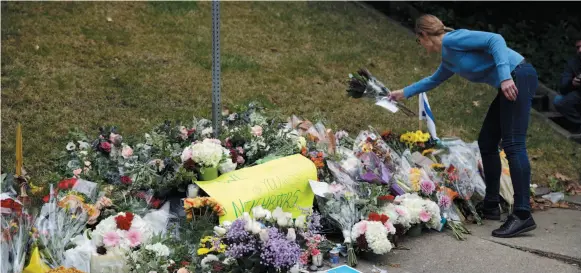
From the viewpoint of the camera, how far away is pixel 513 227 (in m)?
4.47

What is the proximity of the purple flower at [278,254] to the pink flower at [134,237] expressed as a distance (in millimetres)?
694

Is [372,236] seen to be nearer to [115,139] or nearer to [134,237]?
[134,237]

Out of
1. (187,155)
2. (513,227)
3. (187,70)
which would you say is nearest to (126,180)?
(187,155)

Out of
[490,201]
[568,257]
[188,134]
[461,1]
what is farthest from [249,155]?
[461,1]

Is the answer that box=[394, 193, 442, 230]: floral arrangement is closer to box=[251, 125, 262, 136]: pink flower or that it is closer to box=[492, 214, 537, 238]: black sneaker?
box=[492, 214, 537, 238]: black sneaker

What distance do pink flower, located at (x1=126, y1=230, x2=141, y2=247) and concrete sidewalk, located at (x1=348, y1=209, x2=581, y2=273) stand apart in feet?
3.93

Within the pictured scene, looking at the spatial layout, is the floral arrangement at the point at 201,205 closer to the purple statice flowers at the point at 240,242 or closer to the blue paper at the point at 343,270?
the purple statice flowers at the point at 240,242

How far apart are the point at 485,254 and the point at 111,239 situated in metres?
2.10

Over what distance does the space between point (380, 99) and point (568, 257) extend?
5.43 feet

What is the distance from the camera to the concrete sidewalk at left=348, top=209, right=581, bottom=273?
394cm

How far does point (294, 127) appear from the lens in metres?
5.28

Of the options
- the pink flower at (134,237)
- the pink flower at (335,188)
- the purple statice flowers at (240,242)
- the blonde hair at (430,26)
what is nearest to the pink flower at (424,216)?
the pink flower at (335,188)

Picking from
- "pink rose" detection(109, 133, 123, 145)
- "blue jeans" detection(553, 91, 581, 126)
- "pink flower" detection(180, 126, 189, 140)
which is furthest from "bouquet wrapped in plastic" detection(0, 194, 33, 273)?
"blue jeans" detection(553, 91, 581, 126)

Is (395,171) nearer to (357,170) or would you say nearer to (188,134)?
(357,170)
